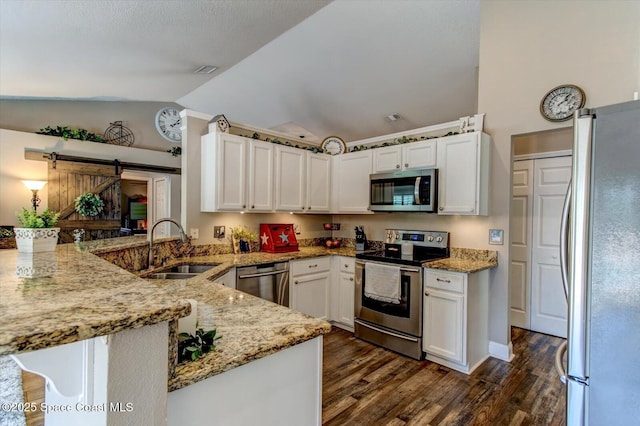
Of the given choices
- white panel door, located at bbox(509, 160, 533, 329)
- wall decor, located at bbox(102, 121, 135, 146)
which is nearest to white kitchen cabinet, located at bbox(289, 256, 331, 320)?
white panel door, located at bbox(509, 160, 533, 329)

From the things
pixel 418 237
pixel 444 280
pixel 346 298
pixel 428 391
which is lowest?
pixel 428 391

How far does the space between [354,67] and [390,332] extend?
3569 millimetres

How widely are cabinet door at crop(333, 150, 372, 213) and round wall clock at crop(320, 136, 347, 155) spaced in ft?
0.37

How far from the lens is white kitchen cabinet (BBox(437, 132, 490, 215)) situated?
9.89ft

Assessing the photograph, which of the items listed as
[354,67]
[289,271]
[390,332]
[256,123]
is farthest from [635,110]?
[256,123]

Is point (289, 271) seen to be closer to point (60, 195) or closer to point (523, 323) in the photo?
point (523, 323)

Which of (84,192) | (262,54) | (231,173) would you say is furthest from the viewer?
(84,192)

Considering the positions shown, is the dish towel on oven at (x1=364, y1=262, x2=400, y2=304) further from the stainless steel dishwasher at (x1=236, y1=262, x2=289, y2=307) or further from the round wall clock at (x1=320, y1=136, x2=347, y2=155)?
the round wall clock at (x1=320, y1=136, x2=347, y2=155)

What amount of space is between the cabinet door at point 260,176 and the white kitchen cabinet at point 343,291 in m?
1.10

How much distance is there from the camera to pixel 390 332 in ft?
10.4

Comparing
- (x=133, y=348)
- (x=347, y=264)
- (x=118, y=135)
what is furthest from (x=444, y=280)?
(x=118, y=135)

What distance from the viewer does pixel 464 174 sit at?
309 cm

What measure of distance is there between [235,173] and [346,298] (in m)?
1.94

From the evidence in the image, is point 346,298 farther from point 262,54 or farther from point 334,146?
point 262,54
